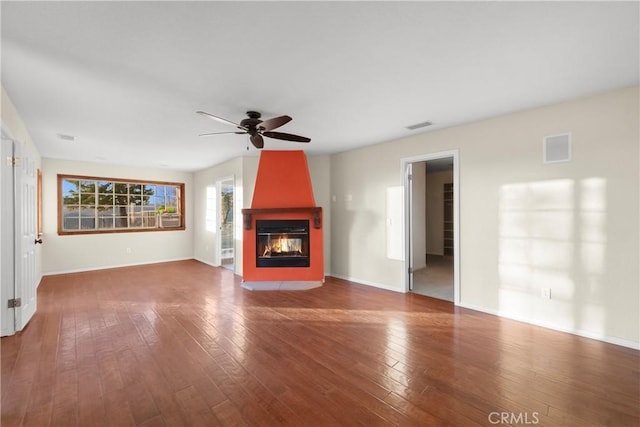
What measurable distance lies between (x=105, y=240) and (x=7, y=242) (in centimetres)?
367

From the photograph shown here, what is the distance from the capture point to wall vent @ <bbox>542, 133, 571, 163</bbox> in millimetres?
2883

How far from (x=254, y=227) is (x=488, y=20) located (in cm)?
424

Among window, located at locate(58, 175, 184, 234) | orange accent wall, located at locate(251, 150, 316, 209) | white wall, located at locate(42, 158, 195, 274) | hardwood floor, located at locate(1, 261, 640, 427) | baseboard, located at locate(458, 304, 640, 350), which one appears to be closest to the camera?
hardwood floor, located at locate(1, 261, 640, 427)

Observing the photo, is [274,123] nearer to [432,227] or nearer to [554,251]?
[554,251]

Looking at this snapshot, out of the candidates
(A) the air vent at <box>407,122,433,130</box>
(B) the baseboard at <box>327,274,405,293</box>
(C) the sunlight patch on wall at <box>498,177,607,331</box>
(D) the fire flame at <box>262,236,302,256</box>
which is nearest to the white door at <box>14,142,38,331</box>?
(D) the fire flame at <box>262,236,302,256</box>

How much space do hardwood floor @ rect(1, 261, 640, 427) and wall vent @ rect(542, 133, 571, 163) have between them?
186 cm

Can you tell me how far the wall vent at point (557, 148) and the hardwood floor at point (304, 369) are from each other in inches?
73.0

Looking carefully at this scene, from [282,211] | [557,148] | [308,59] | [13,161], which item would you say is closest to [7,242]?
[13,161]

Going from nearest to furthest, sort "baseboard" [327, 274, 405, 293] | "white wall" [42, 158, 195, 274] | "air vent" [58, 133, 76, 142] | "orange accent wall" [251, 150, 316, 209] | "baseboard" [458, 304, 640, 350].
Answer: "baseboard" [458, 304, 640, 350]
"air vent" [58, 133, 76, 142]
"baseboard" [327, 274, 405, 293]
"orange accent wall" [251, 150, 316, 209]
"white wall" [42, 158, 195, 274]

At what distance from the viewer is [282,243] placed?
16.7 ft

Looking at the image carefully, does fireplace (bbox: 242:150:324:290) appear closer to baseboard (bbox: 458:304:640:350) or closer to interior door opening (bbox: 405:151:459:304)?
interior door opening (bbox: 405:151:459:304)

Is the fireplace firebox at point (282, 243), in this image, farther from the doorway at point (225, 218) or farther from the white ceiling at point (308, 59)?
the white ceiling at point (308, 59)

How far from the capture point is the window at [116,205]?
586cm

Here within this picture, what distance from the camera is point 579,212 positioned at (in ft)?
9.19
